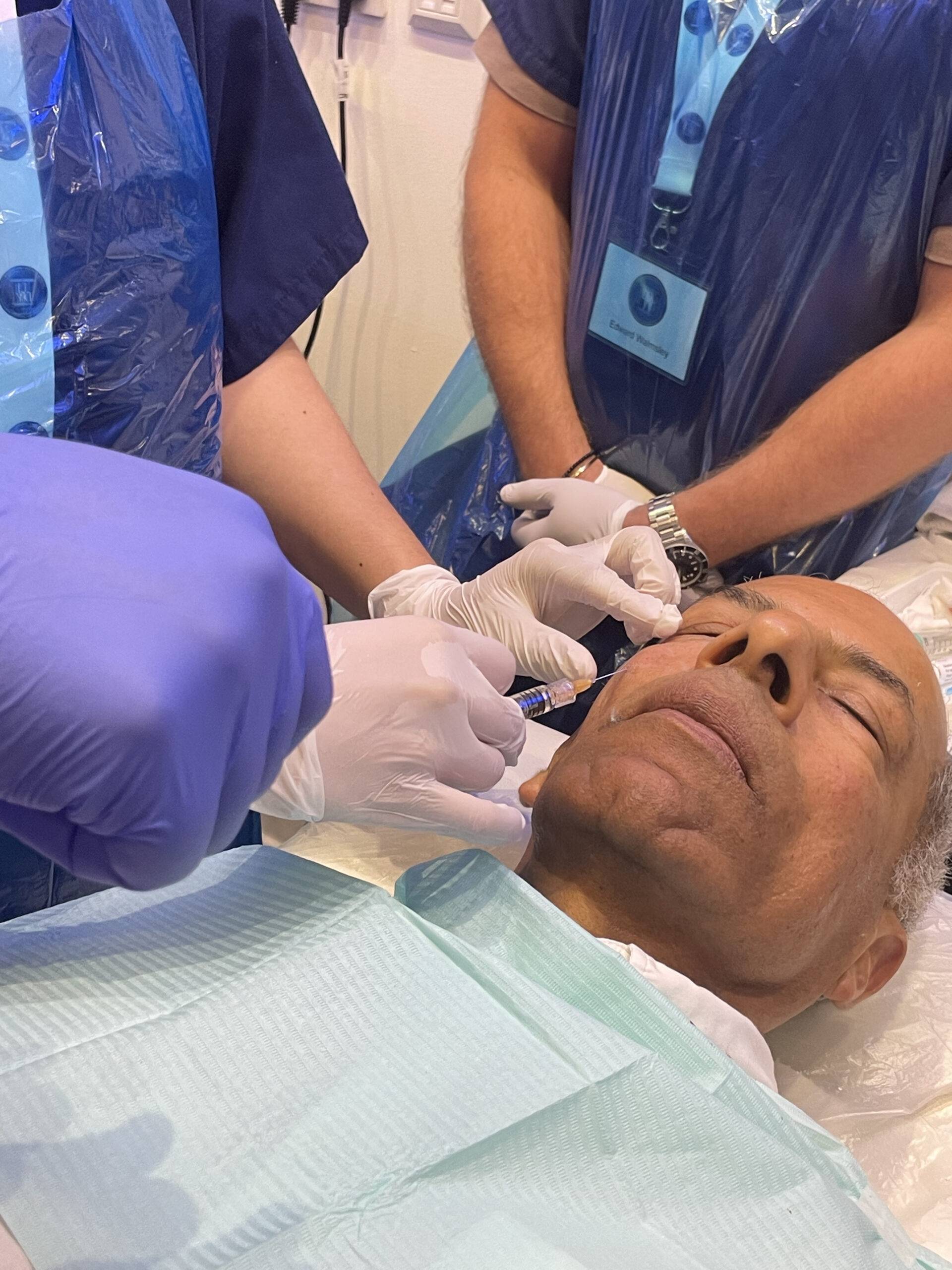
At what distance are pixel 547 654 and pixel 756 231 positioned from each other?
2.10ft

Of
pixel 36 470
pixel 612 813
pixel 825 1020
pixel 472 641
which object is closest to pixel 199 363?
pixel 472 641

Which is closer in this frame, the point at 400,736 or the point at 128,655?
the point at 128,655

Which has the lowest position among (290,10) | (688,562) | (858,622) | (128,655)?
(688,562)

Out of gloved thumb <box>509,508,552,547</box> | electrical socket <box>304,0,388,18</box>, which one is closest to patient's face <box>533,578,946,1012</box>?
gloved thumb <box>509,508,552,547</box>

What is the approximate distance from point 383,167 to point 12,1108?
2.18m

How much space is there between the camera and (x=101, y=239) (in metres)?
0.98

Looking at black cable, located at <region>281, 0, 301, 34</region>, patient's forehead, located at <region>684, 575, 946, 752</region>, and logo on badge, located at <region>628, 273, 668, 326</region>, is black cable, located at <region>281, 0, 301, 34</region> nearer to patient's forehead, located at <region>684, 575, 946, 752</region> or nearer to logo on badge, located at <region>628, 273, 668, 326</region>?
logo on badge, located at <region>628, 273, 668, 326</region>

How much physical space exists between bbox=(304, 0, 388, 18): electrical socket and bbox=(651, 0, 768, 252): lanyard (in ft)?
3.57

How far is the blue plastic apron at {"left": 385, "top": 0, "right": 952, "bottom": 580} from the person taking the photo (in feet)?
4.41

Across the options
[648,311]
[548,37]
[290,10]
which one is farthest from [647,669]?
[290,10]

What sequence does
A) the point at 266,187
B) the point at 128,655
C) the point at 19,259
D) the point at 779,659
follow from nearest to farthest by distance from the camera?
the point at 128,655 → the point at 19,259 → the point at 779,659 → the point at 266,187

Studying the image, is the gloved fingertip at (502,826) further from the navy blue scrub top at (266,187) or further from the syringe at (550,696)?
the navy blue scrub top at (266,187)

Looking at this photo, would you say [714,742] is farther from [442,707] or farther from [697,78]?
[697,78]

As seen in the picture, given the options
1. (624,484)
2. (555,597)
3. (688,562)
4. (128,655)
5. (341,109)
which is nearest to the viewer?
(128,655)
